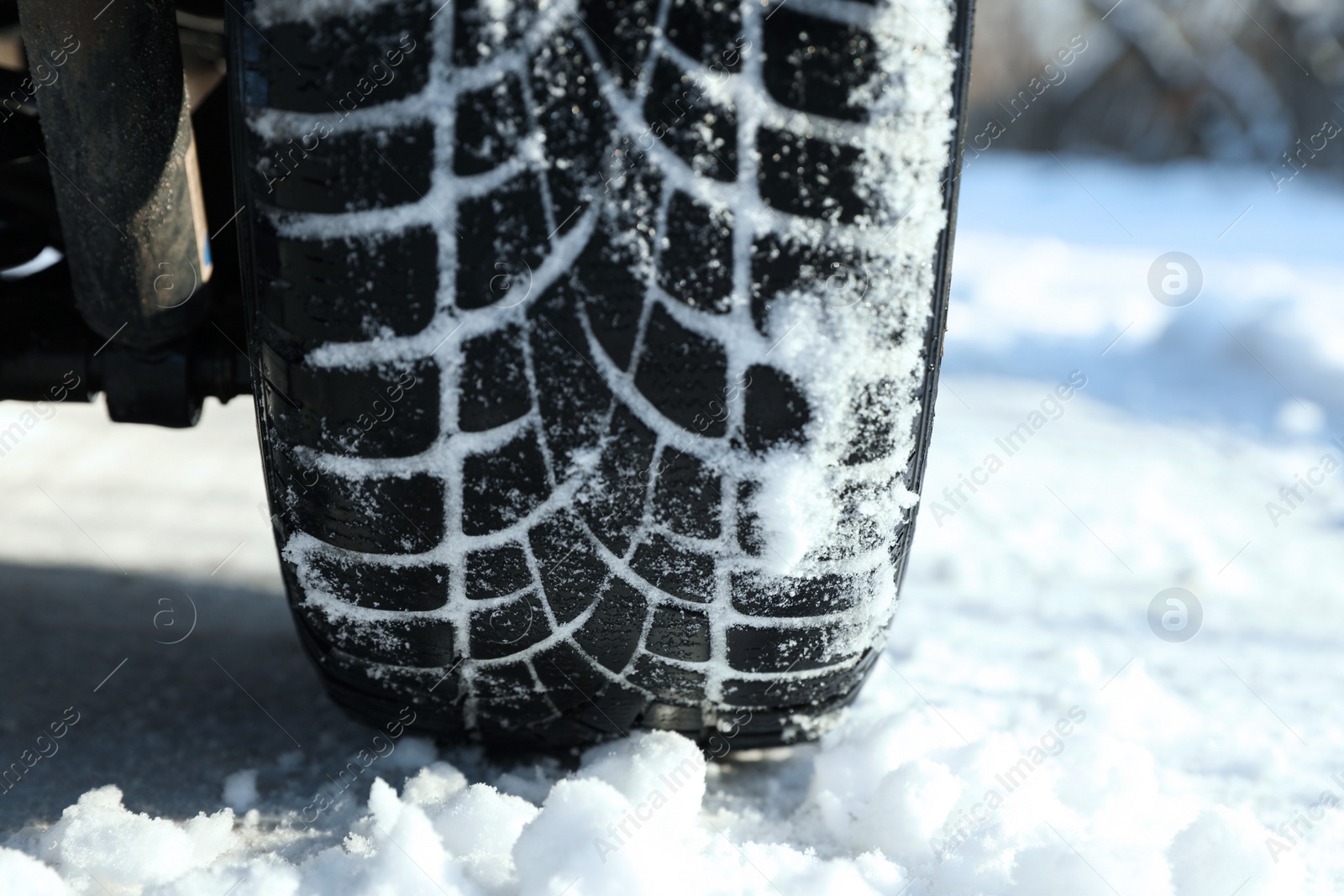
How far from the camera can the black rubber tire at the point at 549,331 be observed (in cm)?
53

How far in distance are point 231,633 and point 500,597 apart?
485 mm

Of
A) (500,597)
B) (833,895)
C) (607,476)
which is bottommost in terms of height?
(833,895)

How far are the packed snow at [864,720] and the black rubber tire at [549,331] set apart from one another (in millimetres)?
127

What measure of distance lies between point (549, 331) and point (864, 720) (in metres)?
0.48

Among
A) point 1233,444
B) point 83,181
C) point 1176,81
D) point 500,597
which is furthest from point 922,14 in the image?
point 1176,81

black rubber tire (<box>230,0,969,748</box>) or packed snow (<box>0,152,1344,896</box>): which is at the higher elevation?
black rubber tire (<box>230,0,969,748</box>)

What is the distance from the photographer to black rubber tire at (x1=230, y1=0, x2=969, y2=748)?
53 centimetres

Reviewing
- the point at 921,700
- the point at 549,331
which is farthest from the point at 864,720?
the point at 549,331

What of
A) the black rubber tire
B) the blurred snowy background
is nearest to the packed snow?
the blurred snowy background

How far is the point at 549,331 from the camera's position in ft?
1.87

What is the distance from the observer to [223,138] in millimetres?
978

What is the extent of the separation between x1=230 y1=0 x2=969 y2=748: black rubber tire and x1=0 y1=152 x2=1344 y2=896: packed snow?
0.13 meters

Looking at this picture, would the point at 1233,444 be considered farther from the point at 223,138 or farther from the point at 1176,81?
the point at 1176,81

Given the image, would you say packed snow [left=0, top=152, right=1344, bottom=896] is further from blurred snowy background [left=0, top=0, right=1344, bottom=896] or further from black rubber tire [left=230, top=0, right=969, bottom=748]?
black rubber tire [left=230, top=0, right=969, bottom=748]
